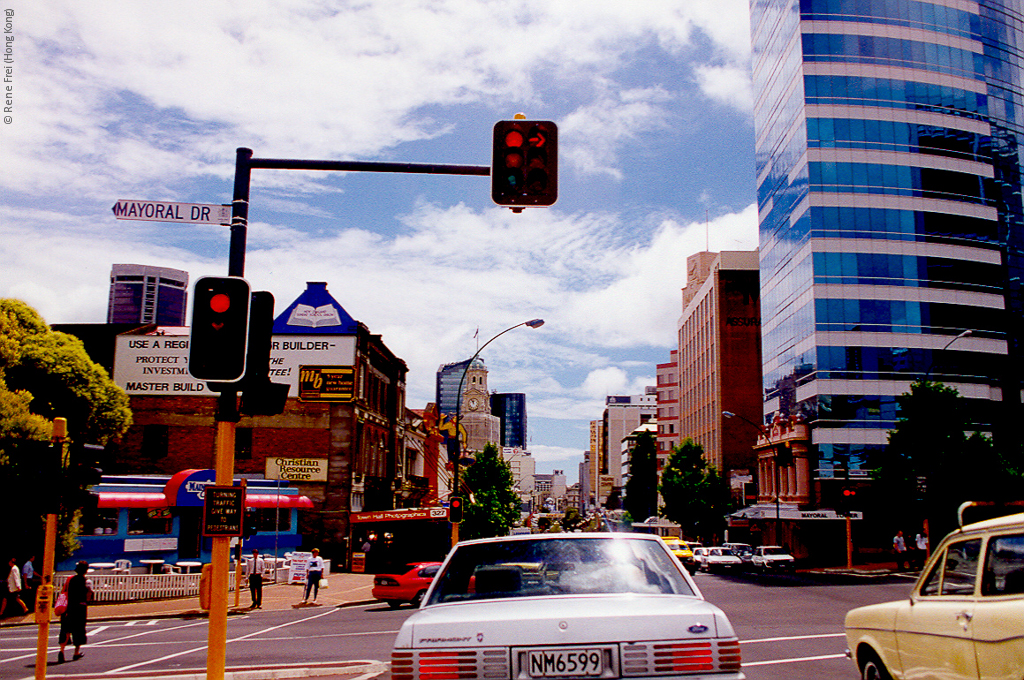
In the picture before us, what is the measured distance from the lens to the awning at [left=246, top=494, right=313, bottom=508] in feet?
117

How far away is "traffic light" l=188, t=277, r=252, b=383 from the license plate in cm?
361

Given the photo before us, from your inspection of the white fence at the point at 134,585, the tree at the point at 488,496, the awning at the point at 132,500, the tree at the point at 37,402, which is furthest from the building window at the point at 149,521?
the tree at the point at 488,496

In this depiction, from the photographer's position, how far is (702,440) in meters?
87.8

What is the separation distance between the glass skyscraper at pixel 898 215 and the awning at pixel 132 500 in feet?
124

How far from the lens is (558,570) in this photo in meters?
5.28

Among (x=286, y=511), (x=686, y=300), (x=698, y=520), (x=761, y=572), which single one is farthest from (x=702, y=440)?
(x=286, y=511)

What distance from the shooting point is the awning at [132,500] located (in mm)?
29656

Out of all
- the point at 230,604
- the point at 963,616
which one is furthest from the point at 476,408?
the point at 963,616

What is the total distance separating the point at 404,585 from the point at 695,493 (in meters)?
47.9

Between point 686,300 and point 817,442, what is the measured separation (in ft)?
206

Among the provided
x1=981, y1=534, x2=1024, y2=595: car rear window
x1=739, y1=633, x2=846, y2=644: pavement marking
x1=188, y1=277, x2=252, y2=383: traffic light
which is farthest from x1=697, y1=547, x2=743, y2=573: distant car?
x1=188, y1=277, x2=252, y2=383: traffic light

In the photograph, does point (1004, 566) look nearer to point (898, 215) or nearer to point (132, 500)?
point (132, 500)

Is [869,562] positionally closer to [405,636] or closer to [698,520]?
[698,520]

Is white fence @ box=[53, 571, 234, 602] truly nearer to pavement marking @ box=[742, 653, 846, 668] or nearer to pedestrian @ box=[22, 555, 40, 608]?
pedestrian @ box=[22, 555, 40, 608]
